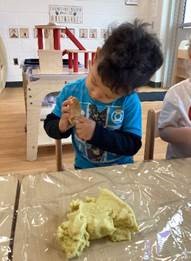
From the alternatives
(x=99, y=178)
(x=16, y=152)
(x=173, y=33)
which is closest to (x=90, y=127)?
(x=99, y=178)

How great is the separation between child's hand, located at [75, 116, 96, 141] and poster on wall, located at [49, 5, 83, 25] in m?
3.01

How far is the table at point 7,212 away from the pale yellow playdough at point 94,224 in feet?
0.25

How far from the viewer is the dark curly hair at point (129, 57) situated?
1.64 feet

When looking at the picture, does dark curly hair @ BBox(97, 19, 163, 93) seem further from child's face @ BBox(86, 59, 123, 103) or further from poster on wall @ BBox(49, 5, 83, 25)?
poster on wall @ BBox(49, 5, 83, 25)

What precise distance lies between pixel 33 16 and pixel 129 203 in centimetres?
322

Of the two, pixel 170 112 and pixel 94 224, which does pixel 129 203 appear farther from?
pixel 170 112

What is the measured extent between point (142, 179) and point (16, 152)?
130 cm

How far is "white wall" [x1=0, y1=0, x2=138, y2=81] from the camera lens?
10.3ft

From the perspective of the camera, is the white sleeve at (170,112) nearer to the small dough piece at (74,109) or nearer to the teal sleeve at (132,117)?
the teal sleeve at (132,117)

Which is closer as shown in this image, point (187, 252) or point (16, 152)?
point (187, 252)

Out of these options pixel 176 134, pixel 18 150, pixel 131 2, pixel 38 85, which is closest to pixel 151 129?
pixel 176 134

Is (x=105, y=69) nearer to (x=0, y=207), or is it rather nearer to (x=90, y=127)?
(x=90, y=127)

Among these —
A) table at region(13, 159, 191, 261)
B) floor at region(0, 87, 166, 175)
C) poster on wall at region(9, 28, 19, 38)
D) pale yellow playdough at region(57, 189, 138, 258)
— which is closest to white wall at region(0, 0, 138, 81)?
poster on wall at region(9, 28, 19, 38)

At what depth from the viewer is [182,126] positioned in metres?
0.83
